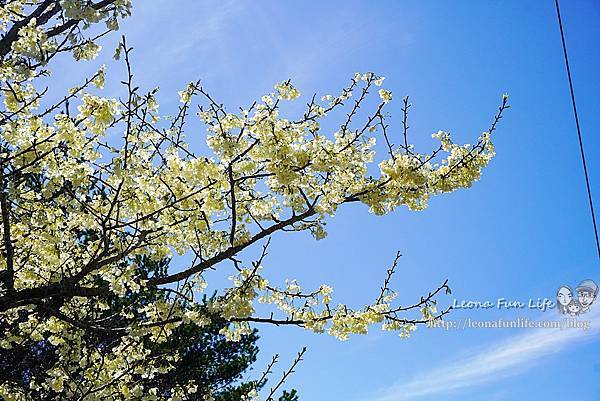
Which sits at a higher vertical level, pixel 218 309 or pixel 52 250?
pixel 52 250

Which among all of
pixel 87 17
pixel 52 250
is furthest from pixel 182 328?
pixel 87 17

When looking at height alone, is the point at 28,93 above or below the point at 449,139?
above

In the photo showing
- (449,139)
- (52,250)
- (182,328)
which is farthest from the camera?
(182,328)

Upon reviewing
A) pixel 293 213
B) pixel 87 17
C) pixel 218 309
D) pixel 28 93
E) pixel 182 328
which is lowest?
pixel 218 309

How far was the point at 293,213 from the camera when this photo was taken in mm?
4496

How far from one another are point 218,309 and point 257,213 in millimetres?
874

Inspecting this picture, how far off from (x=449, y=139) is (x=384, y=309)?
1.36 meters

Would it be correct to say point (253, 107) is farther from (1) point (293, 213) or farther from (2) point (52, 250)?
(2) point (52, 250)

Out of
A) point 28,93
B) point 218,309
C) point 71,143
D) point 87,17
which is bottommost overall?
point 218,309

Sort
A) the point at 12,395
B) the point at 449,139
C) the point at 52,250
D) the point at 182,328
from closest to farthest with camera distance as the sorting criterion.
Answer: the point at 449,139 < the point at 52,250 < the point at 12,395 < the point at 182,328

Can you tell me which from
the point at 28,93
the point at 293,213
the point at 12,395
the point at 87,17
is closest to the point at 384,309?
the point at 293,213

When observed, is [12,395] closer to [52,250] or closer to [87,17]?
[52,250]

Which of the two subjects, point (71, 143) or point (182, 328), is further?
point (182, 328)

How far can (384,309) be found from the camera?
472 cm
